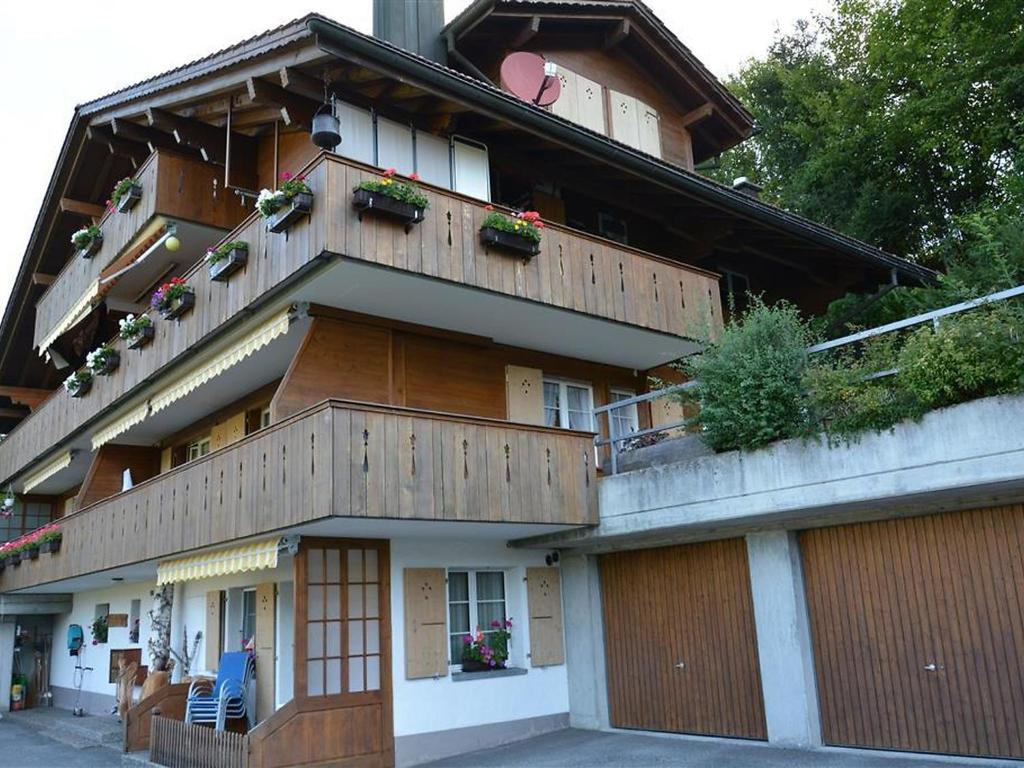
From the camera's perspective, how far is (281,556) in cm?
1277

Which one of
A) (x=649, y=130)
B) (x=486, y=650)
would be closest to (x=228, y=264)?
(x=486, y=650)

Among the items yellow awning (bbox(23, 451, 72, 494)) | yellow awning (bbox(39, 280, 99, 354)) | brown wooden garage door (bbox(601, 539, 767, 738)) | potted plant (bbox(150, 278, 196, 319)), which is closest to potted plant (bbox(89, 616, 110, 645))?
yellow awning (bbox(23, 451, 72, 494))

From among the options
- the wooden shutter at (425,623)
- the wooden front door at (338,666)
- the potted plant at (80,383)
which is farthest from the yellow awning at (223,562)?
the potted plant at (80,383)

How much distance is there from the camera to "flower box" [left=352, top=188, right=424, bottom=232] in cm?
1150

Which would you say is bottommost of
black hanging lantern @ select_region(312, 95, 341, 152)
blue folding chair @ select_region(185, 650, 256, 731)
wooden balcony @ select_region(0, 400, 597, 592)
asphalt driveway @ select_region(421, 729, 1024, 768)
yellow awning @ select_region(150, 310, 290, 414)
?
asphalt driveway @ select_region(421, 729, 1024, 768)

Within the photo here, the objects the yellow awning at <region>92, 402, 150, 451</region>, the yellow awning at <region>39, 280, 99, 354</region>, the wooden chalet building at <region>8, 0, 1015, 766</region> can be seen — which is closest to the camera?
the wooden chalet building at <region>8, 0, 1015, 766</region>

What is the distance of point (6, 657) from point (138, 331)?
485 inches

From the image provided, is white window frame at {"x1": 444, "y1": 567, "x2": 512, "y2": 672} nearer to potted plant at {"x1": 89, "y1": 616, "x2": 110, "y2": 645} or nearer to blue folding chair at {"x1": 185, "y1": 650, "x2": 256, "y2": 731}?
blue folding chair at {"x1": 185, "y1": 650, "x2": 256, "y2": 731}

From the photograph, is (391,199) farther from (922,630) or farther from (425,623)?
(922,630)

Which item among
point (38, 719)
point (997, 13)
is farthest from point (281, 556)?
point (997, 13)

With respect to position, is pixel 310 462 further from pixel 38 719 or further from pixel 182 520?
pixel 38 719

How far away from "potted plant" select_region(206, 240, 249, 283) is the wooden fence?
6.24 metres

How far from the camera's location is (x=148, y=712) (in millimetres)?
14336

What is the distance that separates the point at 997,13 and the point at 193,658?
2274 cm
